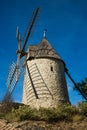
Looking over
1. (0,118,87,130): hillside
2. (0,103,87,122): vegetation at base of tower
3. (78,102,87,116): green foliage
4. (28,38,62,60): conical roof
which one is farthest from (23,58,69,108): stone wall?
(0,118,87,130): hillside

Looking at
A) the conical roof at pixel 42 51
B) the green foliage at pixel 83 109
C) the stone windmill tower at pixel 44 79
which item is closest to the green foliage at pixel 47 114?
the green foliage at pixel 83 109

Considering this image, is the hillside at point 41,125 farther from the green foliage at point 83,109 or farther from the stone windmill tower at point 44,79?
the stone windmill tower at point 44,79

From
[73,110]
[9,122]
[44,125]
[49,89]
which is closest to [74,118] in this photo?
[73,110]

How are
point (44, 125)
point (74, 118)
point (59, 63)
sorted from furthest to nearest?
point (59, 63), point (74, 118), point (44, 125)

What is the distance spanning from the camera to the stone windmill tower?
26266mm

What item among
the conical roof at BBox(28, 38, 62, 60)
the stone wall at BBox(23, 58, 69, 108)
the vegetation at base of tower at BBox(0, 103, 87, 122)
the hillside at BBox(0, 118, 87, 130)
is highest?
the conical roof at BBox(28, 38, 62, 60)

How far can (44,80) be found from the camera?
26922 mm

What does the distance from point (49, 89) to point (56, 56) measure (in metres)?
3.80

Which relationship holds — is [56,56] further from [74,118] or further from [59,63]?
[74,118]

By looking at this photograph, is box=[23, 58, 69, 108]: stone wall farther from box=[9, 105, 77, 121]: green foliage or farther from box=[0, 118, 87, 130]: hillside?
box=[0, 118, 87, 130]: hillside

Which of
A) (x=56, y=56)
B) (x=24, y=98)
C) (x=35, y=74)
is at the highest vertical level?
(x=56, y=56)

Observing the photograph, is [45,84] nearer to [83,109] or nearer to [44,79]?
[44,79]

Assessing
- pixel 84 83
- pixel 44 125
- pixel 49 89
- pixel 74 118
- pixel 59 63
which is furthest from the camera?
pixel 84 83

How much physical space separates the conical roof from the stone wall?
436 mm
